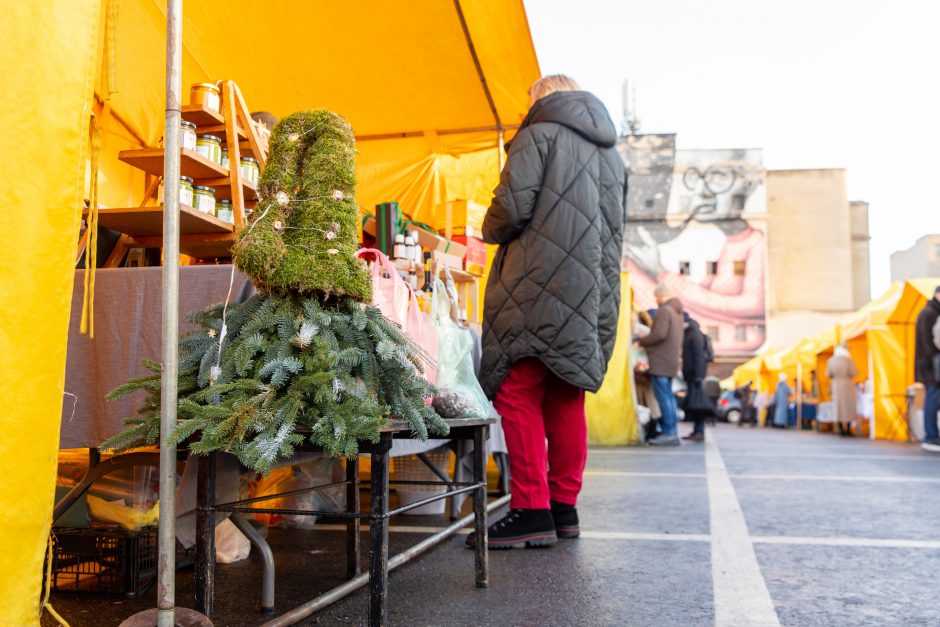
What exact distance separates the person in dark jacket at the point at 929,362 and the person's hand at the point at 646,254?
127 ft

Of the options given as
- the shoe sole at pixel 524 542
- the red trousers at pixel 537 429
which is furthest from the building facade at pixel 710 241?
the shoe sole at pixel 524 542

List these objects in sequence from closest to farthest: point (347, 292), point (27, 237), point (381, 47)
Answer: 1. point (27, 237)
2. point (347, 292)
3. point (381, 47)

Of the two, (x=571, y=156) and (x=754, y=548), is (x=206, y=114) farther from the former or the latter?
(x=754, y=548)

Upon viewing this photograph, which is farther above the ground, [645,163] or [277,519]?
[645,163]

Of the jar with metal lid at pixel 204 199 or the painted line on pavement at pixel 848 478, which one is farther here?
the painted line on pavement at pixel 848 478

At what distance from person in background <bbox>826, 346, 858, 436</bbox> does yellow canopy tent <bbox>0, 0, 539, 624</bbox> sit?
1091cm

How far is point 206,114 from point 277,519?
6.79ft

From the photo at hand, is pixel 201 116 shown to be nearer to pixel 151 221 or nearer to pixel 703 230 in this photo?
pixel 151 221

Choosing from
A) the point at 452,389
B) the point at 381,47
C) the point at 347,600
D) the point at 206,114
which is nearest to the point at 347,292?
the point at 452,389

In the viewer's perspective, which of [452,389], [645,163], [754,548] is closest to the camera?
[452,389]

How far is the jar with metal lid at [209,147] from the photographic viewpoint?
3.99 meters

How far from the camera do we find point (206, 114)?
4070 millimetres

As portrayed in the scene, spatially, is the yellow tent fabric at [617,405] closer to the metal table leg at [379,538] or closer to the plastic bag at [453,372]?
the plastic bag at [453,372]

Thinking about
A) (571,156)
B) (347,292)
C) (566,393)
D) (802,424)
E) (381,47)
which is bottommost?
(802,424)
